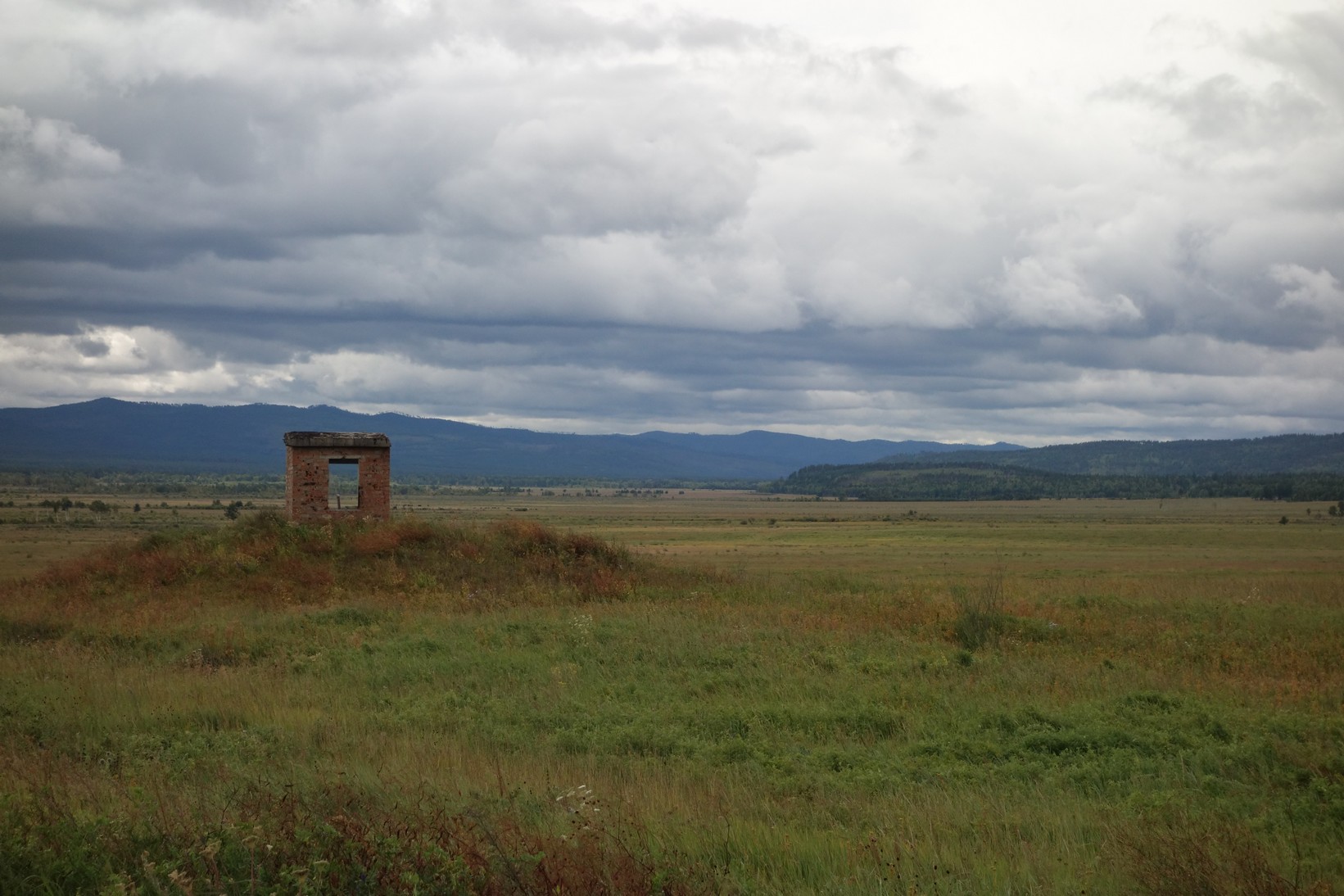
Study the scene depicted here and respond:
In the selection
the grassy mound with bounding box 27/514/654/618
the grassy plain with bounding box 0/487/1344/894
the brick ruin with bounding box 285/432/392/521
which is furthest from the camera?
the brick ruin with bounding box 285/432/392/521

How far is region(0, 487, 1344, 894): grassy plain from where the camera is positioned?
6812mm

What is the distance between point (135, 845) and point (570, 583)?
730 inches

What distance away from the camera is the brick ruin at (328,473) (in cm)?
2844

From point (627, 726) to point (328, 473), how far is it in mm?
19380

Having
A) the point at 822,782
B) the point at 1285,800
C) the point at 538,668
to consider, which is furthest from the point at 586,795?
the point at 538,668

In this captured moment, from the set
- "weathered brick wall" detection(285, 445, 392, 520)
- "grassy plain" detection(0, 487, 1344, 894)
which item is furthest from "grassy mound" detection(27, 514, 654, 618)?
"weathered brick wall" detection(285, 445, 392, 520)

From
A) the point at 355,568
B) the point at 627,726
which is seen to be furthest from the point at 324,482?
the point at 627,726

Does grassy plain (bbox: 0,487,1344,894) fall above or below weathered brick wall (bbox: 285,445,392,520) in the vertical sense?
below

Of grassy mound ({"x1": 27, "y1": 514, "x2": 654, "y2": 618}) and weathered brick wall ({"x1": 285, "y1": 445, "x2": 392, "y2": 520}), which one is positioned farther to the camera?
weathered brick wall ({"x1": 285, "y1": 445, "x2": 392, "y2": 520})

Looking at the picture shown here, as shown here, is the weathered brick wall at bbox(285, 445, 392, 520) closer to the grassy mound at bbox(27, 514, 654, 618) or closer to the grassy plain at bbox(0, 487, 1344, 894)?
the grassy mound at bbox(27, 514, 654, 618)

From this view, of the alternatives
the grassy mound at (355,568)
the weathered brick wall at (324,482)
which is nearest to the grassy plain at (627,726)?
the grassy mound at (355,568)

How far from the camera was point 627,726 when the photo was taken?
12.2 m

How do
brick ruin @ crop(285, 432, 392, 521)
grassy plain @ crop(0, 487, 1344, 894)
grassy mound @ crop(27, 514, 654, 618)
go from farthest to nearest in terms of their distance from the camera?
brick ruin @ crop(285, 432, 392, 521), grassy mound @ crop(27, 514, 654, 618), grassy plain @ crop(0, 487, 1344, 894)

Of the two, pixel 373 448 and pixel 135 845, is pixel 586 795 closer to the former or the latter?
pixel 135 845
